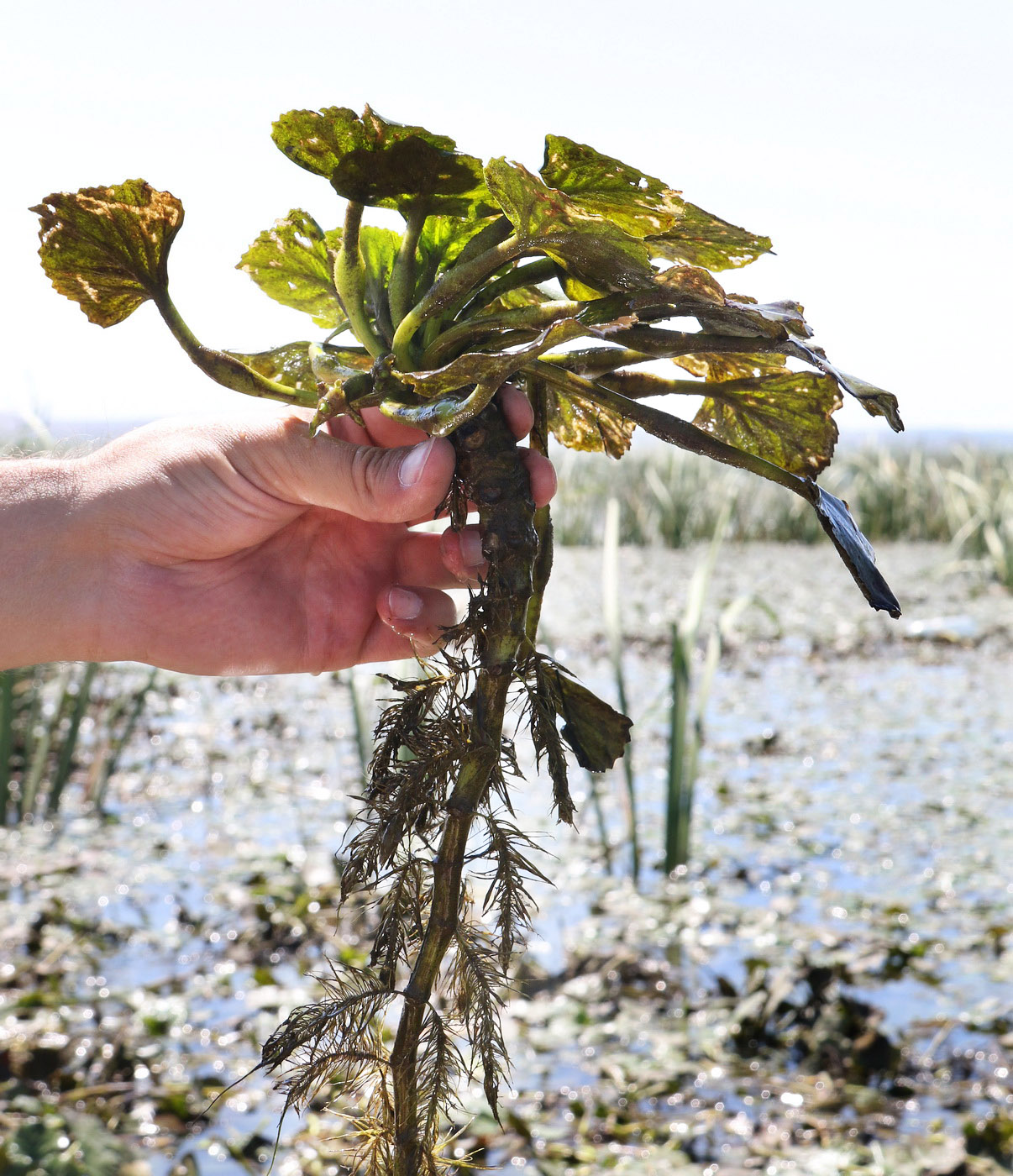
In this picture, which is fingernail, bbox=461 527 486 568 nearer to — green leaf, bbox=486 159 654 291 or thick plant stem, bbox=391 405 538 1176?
thick plant stem, bbox=391 405 538 1176

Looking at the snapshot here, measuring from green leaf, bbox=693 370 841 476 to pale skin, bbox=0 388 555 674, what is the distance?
26cm

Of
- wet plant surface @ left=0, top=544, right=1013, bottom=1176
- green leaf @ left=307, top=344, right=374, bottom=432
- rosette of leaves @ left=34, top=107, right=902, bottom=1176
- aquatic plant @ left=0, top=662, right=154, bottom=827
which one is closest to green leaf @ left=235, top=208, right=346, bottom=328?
rosette of leaves @ left=34, top=107, right=902, bottom=1176

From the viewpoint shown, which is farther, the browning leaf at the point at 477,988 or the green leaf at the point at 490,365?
the browning leaf at the point at 477,988

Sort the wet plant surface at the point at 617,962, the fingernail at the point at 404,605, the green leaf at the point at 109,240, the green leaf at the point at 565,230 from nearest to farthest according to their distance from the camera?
the green leaf at the point at 565,230 < the green leaf at the point at 109,240 < the fingernail at the point at 404,605 < the wet plant surface at the point at 617,962

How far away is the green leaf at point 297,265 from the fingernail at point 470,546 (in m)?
0.20

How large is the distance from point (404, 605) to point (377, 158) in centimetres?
51

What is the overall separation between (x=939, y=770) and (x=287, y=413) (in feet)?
11.8

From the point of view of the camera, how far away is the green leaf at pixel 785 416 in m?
0.71

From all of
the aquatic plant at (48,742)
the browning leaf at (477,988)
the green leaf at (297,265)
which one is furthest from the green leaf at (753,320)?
the aquatic plant at (48,742)

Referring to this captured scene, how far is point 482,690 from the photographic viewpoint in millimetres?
682

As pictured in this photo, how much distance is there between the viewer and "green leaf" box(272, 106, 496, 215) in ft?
1.95

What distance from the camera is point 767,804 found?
139 inches

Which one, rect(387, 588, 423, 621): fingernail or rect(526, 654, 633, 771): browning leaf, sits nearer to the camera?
rect(526, 654, 633, 771): browning leaf

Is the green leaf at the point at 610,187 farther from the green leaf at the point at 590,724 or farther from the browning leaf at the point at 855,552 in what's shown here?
the green leaf at the point at 590,724
